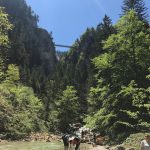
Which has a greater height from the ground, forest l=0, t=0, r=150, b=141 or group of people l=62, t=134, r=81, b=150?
forest l=0, t=0, r=150, b=141

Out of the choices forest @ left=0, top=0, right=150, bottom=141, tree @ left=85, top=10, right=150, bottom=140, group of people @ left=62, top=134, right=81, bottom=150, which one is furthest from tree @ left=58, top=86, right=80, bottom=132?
group of people @ left=62, top=134, right=81, bottom=150

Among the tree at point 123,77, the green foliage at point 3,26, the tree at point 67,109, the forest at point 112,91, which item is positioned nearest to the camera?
the green foliage at point 3,26

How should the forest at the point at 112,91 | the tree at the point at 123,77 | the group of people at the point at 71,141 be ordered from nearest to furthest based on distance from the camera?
the group of people at the point at 71,141 → the forest at the point at 112,91 → the tree at the point at 123,77

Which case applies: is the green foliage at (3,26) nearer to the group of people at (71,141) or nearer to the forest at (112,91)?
the forest at (112,91)

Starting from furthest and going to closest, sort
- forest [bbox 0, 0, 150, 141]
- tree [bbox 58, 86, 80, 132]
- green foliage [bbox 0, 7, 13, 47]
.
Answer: tree [bbox 58, 86, 80, 132], forest [bbox 0, 0, 150, 141], green foliage [bbox 0, 7, 13, 47]

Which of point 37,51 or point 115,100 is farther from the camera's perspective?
point 37,51

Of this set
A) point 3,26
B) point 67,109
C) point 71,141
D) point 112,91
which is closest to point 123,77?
point 112,91

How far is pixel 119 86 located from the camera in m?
33.8

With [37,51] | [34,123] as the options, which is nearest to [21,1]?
Result: [37,51]

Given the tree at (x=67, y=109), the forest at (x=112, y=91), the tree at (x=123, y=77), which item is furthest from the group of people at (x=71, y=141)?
the tree at (x=67, y=109)

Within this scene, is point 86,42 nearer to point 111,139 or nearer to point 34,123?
point 34,123

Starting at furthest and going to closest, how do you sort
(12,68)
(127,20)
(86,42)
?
1. (86,42)
2. (12,68)
3. (127,20)

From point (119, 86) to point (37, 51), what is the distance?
13804cm

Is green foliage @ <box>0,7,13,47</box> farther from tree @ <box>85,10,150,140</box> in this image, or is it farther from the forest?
tree @ <box>85,10,150,140</box>
